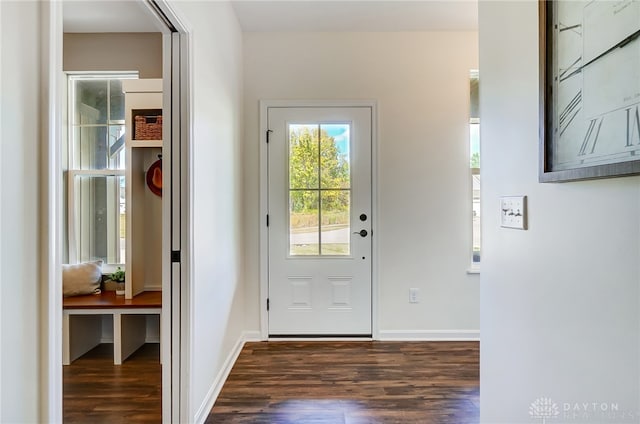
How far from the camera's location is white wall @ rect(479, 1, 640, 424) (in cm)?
80

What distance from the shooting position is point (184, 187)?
5.61 ft

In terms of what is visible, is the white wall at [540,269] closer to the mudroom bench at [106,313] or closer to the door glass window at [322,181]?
the door glass window at [322,181]

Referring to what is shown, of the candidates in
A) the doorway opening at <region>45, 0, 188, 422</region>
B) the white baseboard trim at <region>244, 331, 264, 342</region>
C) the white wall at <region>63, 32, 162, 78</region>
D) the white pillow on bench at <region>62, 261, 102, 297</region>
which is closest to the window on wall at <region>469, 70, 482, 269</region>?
the white baseboard trim at <region>244, 331, 264, 342</region>

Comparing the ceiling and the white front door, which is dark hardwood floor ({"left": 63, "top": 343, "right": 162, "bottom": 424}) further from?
the ceiling

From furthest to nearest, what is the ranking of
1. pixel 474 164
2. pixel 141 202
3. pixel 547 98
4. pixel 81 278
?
pixel 474 164, pixel 141 202, pixel 81 278, pixel 547 98

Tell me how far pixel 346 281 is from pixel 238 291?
0.94m

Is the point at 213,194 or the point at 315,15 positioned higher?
the point at 315,15

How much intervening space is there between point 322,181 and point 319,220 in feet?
→ 1.14

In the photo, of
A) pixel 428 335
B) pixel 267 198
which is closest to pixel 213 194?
pixel 267 198

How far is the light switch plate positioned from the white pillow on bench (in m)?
2.97

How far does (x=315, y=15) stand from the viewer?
2807 mm

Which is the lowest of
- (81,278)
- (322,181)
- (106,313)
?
(106,313)

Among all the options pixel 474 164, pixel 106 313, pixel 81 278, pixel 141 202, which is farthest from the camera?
pixel 474 164

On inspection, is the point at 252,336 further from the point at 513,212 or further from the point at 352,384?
the point at 513,212
